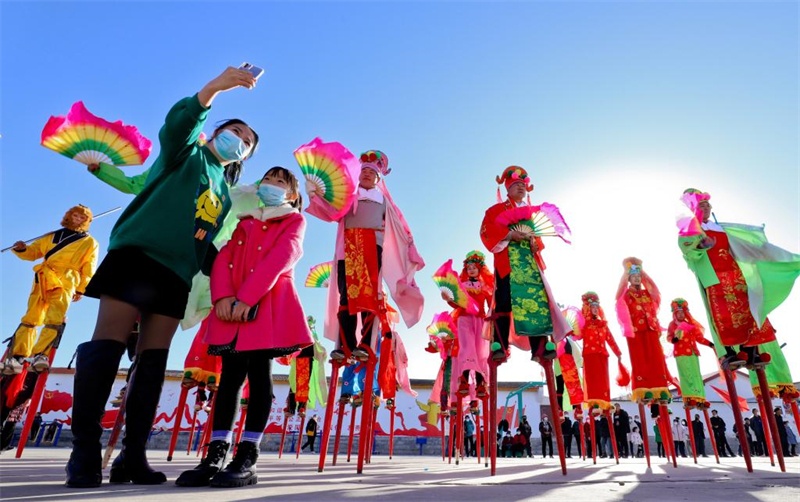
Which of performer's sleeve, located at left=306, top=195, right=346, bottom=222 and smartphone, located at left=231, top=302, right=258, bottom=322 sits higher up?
performer's sleeve, located at left=306, top=195, right=346, bottom=222

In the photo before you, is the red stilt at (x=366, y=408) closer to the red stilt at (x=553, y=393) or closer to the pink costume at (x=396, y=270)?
the pink costume at (x=396, y=270)

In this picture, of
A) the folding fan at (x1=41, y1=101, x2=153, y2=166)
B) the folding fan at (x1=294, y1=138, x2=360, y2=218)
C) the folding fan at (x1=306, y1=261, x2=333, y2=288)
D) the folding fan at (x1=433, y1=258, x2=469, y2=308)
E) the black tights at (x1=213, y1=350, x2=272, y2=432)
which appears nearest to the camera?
the black tights at (x1=213, y1=350, x2=272, y2=432)

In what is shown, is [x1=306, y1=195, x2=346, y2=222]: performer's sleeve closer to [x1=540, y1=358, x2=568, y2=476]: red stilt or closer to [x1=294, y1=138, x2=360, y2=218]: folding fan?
[x1=294, y1=138, x2=360, y2=218]: folding fan

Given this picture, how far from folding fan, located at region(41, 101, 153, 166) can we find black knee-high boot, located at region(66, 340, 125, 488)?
141cm

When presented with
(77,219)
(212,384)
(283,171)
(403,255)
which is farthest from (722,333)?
(77,219)

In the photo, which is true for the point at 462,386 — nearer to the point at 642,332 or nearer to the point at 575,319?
the point at 575,319

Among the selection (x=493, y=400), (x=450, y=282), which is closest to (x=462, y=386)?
(x=450, y=282)

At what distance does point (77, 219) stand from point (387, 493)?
5597mm

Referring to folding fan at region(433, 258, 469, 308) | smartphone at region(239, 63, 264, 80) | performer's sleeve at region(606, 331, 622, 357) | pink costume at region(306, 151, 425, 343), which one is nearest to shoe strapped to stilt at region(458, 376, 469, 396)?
folding fan at region(433, 258, 469, 308)

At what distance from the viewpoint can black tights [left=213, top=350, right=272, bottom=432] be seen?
7.85 ft

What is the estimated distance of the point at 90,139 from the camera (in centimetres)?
312

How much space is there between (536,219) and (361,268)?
1.56 m

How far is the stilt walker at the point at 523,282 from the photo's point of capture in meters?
3.91

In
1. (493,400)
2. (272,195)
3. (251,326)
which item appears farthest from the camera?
(493,400)
